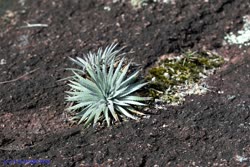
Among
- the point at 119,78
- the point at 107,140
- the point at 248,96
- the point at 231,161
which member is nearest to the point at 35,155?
the point at 107,140

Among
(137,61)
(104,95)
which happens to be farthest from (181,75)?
(104,95)

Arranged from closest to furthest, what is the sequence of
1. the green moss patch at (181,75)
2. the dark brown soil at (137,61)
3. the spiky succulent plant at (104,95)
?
the dark brown soil at (137,61)
the spiky succulent plant at (104,95)
the green moss patch at (181,75)

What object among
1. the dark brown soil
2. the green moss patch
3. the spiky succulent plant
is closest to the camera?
the dark brown soil

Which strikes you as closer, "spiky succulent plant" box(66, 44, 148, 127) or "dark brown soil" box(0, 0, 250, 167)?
"dark brown soil" box(0, 0, 250, 167)

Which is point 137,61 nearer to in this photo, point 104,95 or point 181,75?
point 181,75

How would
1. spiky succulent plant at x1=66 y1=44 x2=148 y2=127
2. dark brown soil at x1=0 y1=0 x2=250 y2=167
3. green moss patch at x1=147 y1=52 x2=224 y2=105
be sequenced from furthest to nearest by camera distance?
green moss patch at x1=147 y1=52 x2=224 y2=105
spiky succulent plant at x1=66 y1=44 x2=148 y2=127
dark brown soil at x1=0 y1=0 x2=250 y2=167
